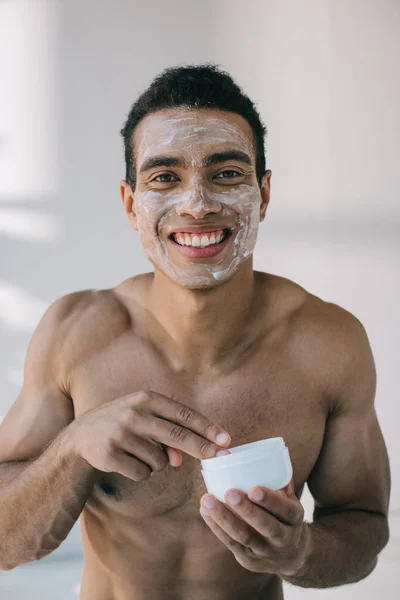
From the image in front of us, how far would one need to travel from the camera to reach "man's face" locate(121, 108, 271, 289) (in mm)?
1178

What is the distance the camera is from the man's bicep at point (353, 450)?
128cm

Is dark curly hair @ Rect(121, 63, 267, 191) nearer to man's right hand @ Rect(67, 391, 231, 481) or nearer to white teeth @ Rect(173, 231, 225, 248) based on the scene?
white teeth @ Rect(173, 231, 225, 248)

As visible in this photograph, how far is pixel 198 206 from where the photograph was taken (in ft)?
3.79

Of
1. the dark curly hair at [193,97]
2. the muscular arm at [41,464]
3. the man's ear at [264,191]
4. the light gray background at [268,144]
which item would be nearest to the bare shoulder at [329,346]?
the man's ear at [264,191]

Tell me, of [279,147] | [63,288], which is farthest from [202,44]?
[63,288]

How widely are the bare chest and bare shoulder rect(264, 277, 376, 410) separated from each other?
0.02 m

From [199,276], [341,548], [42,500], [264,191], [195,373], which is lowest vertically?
[341,548]

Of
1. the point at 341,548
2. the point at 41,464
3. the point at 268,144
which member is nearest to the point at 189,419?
the point at 41,464

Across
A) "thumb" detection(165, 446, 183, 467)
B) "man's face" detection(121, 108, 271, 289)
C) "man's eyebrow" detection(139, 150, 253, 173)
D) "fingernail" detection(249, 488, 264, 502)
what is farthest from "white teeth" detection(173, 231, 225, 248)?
"fingernail" detection(249, 488, 264, 502)

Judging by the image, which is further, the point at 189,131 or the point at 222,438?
the point at 189,131

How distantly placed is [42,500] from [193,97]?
669 millimetres

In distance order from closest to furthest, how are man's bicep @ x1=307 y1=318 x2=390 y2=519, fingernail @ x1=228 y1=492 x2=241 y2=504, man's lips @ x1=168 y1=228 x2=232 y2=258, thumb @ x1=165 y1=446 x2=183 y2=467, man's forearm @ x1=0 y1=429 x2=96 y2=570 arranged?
fingernail @ x1=228 y1=492 x2=241 y2=504 → thumb @ x1=165 y1=446 x2=183 y2=467 → man's forearm @ x1=0 y1=429 x2=96 y2=570 → man's lips @ x1=168 y1=228 x2=232 y2=258 → man's bicep @ x1=307 y1=318 x2=390 y2=519

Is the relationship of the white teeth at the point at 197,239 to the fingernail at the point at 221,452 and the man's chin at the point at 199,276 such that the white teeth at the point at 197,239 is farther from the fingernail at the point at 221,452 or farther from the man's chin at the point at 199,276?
the fingernail at the point at 221,452

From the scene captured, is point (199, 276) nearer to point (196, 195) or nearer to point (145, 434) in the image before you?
point (196, 195)
